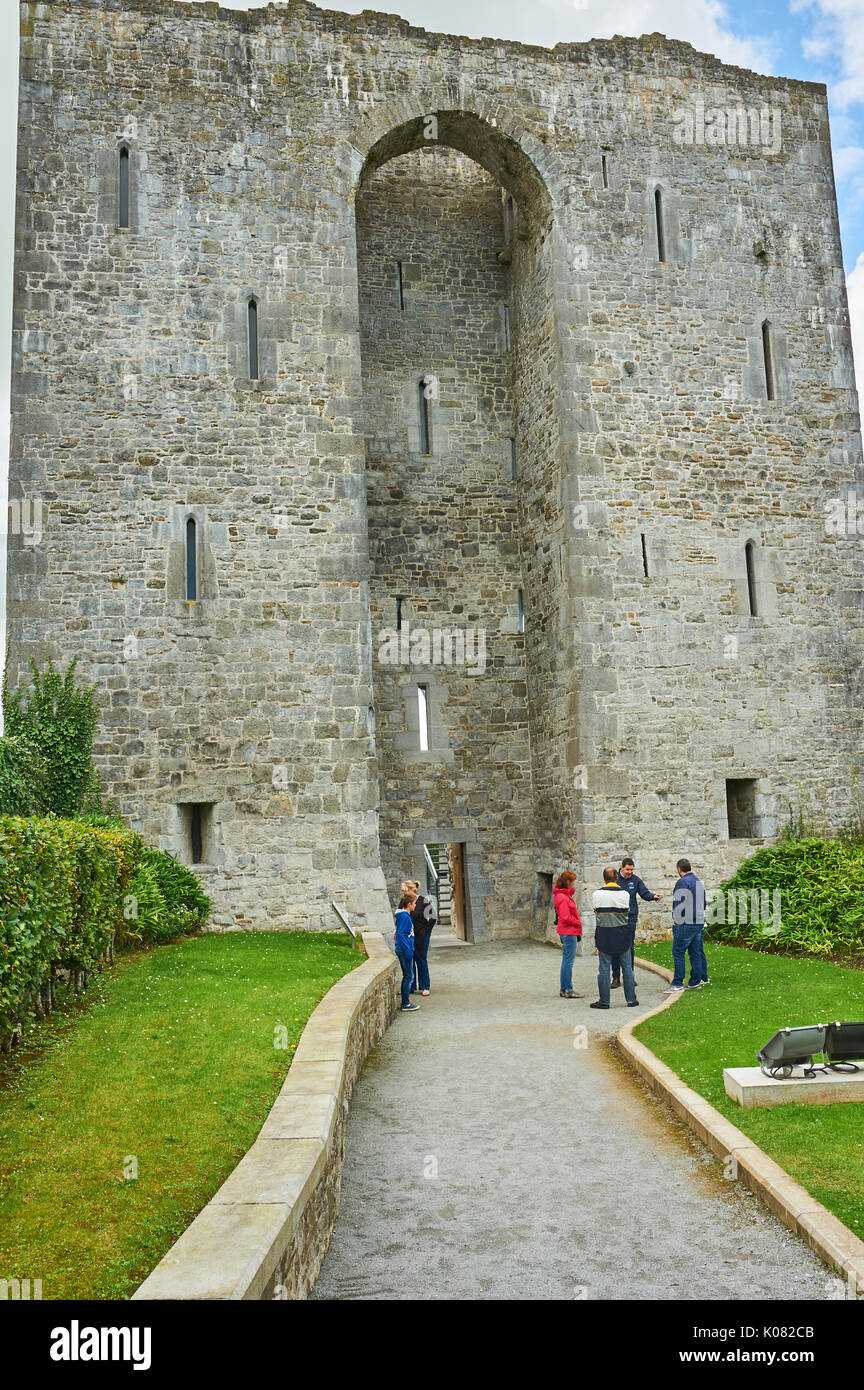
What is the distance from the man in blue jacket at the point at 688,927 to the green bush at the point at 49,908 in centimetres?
512

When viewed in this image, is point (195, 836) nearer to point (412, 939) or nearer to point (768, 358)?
point (412, 939)

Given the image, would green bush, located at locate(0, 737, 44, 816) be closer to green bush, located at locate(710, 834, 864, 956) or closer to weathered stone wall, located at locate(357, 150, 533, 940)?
weathered stone wall, located at locate(357, 150, 533, 940)

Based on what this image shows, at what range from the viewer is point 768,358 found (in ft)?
53.5

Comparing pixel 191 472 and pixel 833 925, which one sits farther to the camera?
pixel 191 472

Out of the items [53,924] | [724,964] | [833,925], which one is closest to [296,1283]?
[53,924]

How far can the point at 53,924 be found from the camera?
707 cm

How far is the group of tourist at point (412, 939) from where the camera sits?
10.6 meters

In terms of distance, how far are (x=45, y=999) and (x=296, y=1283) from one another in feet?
13.8

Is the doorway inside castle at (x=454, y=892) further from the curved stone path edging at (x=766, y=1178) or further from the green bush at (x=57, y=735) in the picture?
the curved stone path edging at (x=766, y=1178)

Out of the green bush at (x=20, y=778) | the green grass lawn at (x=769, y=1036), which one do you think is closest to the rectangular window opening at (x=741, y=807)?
the green grass lawn at (x=769, y=1036)

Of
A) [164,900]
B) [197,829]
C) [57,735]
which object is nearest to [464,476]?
[197,829]

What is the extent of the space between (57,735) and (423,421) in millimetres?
7860
